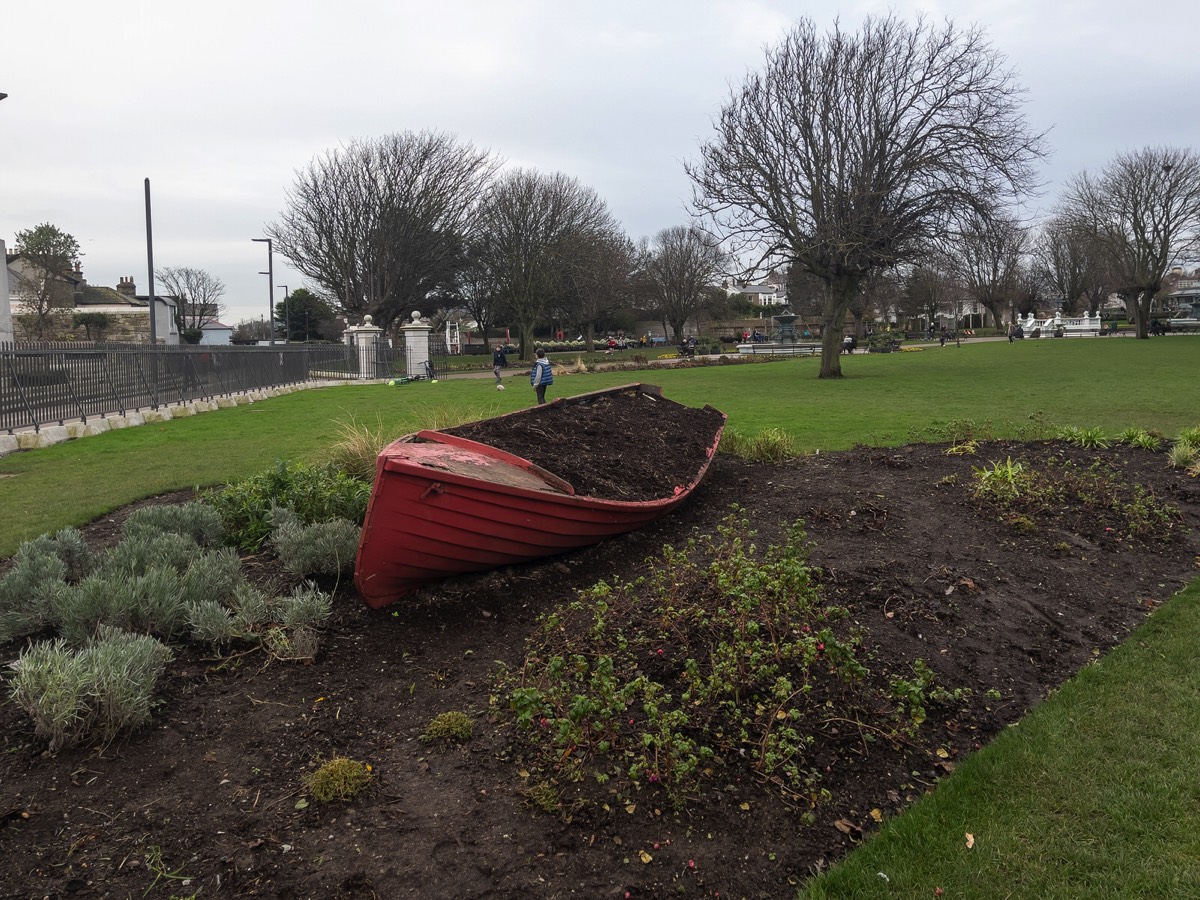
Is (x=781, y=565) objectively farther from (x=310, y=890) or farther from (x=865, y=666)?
(x=310, y=890)

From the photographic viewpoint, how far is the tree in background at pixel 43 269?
1539 inches

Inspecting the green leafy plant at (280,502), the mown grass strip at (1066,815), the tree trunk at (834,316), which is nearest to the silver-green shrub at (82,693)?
the green leafy plant at (280,502)

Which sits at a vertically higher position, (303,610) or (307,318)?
(307,318)

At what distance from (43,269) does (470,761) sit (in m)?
49.2

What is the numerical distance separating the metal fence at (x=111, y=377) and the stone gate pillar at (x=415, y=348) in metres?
8.39

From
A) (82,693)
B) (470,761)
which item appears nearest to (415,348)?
(82,693)

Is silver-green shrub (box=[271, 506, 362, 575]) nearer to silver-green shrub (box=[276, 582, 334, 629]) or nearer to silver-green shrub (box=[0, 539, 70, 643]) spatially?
silver-green shrub (box=[276, 582, 334, 629])

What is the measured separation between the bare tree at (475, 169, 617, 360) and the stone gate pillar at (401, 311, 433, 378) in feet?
39.9

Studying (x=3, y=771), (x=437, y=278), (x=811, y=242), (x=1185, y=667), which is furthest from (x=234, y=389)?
(x=437, y=278)

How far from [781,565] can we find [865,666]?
70 centimetres

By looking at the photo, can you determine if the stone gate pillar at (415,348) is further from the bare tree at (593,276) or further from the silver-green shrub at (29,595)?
the silver-green shrub at (29,595)

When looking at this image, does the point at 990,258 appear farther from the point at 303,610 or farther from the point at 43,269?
the point at 43,269

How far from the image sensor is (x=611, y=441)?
275 inches

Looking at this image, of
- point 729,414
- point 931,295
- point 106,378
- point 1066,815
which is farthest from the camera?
point 931,295
